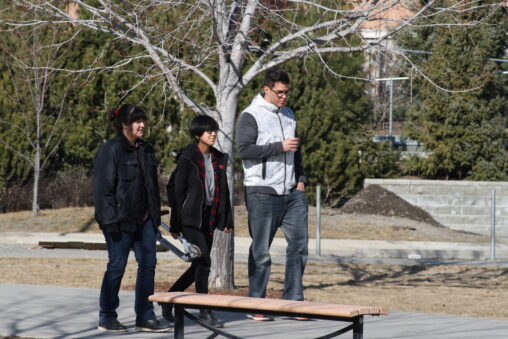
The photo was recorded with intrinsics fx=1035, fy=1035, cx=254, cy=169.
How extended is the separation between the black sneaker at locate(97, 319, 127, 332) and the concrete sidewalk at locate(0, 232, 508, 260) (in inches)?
325

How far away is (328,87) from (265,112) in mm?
14473

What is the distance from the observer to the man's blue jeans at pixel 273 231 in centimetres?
834

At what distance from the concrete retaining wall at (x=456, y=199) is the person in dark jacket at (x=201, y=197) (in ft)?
47.0

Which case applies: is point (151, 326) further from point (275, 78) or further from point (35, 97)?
point (35, 97)

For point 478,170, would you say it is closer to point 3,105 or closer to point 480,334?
point 3,105

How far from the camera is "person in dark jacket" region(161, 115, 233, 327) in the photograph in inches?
314

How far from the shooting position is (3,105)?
70.0 ft

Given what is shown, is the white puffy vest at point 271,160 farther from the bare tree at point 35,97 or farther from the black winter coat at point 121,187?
the bare tree at point 35,97

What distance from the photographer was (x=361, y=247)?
16688mm

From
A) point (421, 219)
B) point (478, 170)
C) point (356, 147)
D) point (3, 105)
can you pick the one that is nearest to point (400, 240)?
point (421, 219)

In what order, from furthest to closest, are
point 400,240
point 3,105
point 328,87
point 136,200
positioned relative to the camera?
point 328,87 → point 3,105 → point 400,240 → point 136,200

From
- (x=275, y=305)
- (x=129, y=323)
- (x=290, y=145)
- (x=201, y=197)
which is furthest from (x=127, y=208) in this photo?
(x=275, y=305)

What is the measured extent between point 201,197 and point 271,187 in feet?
2.10

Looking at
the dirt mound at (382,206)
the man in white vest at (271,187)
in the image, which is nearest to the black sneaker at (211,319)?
the man in white vest at (271,187)
